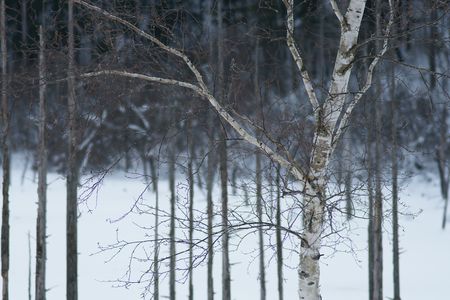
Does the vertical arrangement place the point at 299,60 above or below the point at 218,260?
above

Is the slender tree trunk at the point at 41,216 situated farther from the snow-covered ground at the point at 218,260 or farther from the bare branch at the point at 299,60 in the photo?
the bare branch at the point at 299,60

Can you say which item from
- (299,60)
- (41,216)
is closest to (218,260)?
(41,216)

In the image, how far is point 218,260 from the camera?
87.7 ft

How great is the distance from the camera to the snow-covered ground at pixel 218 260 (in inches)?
913

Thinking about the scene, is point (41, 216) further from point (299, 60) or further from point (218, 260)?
point (218, 260)

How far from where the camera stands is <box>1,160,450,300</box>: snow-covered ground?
23188mm

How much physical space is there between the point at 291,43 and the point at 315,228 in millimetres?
2182

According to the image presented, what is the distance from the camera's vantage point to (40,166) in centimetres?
1661

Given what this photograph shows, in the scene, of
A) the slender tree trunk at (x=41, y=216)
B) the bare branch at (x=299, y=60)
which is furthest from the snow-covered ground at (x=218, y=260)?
the bare branch at (x=299, y=60)

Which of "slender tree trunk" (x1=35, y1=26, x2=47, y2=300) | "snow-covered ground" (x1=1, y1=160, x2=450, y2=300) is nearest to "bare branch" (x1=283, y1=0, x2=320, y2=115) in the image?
"slender tree trunk" (x1=35, y1=26, x2=47, y2=300)

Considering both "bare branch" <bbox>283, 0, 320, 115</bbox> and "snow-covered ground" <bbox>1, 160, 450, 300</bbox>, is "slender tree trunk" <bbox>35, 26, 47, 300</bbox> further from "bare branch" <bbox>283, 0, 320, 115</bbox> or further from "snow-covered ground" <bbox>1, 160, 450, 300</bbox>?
"bare branch" <bbox>283, 0, 320, 115</bbox>

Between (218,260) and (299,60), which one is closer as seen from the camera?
(299,60)

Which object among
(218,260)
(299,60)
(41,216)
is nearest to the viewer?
(299,60)

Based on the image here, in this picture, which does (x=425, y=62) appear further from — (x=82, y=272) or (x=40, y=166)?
(x=40, y=166)
